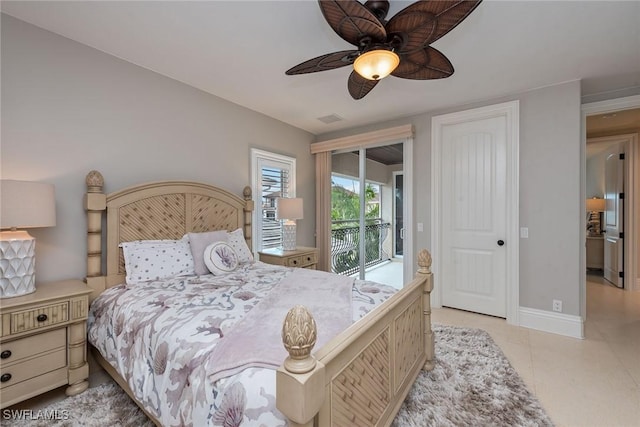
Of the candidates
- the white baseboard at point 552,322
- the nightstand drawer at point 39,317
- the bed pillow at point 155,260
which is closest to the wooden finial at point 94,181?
the bed pillow at point 155,260

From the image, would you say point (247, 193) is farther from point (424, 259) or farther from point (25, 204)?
point (424, 259)

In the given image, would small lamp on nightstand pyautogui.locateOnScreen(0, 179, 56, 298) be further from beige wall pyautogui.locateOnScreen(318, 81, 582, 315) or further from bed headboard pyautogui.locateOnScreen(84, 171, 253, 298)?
beige wall pyautogui.locateOnScreen(318, 81, 582, 315)

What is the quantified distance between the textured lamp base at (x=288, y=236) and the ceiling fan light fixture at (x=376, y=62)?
7.68 ft

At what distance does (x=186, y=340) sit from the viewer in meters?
Answer: 1.30

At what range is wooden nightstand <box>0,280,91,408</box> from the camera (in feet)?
5.41

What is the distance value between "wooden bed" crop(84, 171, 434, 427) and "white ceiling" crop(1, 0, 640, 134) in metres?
1.11

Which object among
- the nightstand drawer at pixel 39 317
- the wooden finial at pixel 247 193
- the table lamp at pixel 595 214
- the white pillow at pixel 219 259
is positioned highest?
the wooden finial at pixel 247 193

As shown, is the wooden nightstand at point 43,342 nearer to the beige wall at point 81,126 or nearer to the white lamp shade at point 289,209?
the beige wall at point 81,126

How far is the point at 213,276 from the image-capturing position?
7.87 ft

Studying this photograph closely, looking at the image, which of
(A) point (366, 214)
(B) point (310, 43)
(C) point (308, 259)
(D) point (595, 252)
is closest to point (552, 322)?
(A) point (366, 214)

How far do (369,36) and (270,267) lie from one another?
2.06 meters

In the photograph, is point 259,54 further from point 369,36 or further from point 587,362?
point 587,362

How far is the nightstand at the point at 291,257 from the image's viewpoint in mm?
3435

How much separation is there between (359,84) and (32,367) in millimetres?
2875
